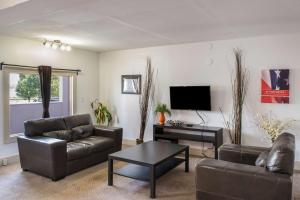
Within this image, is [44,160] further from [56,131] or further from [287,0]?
[287,0]

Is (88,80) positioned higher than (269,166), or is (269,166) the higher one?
(88,80)

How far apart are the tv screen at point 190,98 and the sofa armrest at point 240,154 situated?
1.49 m

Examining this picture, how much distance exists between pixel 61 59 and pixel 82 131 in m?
1.79

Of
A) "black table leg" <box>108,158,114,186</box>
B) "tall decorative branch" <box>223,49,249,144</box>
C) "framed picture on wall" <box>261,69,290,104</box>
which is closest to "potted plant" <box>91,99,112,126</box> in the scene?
"black table leg" <box>108,158,114,186</box>

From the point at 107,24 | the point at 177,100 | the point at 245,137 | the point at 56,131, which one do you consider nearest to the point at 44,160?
the point at 56,131

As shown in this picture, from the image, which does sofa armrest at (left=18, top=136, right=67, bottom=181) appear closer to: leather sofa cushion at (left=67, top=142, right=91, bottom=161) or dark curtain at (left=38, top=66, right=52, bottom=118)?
leather sofa cushion at (left=67, top=142, right=91, bottom=161)

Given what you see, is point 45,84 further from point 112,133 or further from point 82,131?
point 112,133

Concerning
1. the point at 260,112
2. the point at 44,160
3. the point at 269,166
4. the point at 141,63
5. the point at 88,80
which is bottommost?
the point at 44,160

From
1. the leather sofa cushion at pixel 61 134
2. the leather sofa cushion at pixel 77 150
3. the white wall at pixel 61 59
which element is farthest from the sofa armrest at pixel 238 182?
the white wall at pixel 61 59

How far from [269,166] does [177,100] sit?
2.82 metres

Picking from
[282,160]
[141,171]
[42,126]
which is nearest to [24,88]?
[42,126]

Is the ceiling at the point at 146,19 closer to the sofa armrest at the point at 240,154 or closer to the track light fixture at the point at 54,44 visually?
the track light fixture at the point at 54,44

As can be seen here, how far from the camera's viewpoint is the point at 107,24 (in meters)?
3.54

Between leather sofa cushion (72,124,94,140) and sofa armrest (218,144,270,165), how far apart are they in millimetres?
2603
